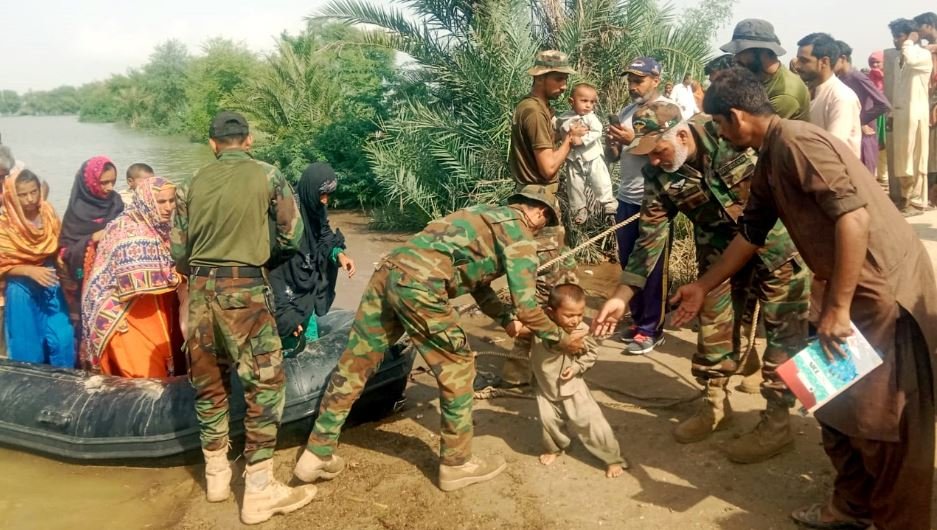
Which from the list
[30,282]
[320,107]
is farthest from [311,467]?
[320,107]

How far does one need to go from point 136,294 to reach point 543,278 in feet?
8.84

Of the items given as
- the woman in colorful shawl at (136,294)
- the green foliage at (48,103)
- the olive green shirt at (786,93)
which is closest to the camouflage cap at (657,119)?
the olive green shirt at (786,93)

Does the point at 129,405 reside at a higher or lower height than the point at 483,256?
lower

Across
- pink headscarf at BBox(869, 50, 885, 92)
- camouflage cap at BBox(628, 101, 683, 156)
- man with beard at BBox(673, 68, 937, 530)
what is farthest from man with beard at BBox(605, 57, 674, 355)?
pink headscarf at BBox(869, 50, 885, 92)

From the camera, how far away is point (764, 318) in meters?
3.70

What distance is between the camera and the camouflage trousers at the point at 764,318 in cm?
361

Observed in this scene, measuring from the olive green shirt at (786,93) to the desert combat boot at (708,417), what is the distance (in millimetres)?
1581

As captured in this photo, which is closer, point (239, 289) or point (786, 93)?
point (239, 289)


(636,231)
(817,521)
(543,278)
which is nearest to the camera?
(817,521)

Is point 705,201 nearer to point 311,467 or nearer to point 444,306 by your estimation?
point 444,306

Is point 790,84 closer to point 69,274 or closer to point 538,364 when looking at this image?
point 538,364

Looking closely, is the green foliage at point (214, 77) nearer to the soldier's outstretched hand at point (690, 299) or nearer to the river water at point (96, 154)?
the river water at point (96, 154)

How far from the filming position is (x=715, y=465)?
371 centimetres

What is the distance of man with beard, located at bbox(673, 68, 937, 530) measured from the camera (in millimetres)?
2518
